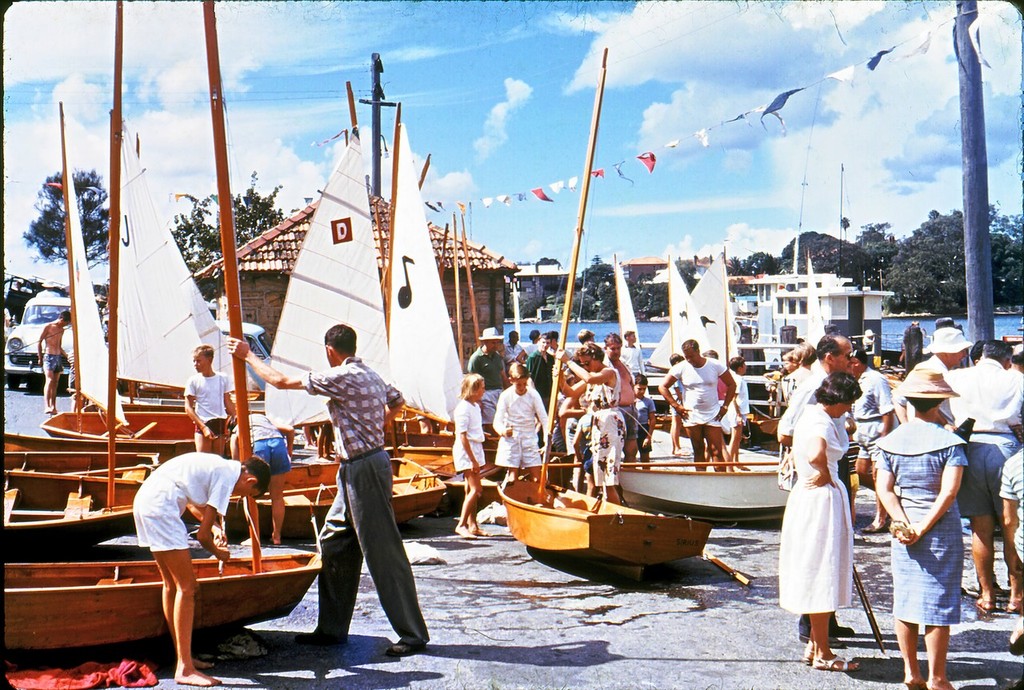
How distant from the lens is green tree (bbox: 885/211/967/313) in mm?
30766

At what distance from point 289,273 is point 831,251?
1526 inches

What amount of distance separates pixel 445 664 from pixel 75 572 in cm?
234

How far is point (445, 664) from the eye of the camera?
18.3 feet

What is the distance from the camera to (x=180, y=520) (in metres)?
5.29

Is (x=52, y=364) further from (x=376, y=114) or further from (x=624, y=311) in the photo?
(x=624, y=311)

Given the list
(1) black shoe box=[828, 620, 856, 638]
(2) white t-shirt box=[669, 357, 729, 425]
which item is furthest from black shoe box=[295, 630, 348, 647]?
(2) white t-shirt box=[669, 357, 729, 425]

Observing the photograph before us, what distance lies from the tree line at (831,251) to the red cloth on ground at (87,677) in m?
5.54

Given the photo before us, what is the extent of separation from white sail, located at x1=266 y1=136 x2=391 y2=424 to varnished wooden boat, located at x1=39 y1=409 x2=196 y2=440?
8.12 feet

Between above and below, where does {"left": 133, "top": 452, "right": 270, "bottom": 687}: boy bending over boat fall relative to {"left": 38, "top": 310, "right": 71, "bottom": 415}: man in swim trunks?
below

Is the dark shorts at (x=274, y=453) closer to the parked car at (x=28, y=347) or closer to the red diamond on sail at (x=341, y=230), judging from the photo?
the red diamond on sail at (x=341, y=230)

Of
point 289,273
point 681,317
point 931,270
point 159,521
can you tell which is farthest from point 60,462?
point 931,270

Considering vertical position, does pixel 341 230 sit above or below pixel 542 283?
below

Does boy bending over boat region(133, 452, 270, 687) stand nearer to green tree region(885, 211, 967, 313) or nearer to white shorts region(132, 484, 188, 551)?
white shorts region(132, 484, 188, 551)

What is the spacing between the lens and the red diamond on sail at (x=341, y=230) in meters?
10.4
